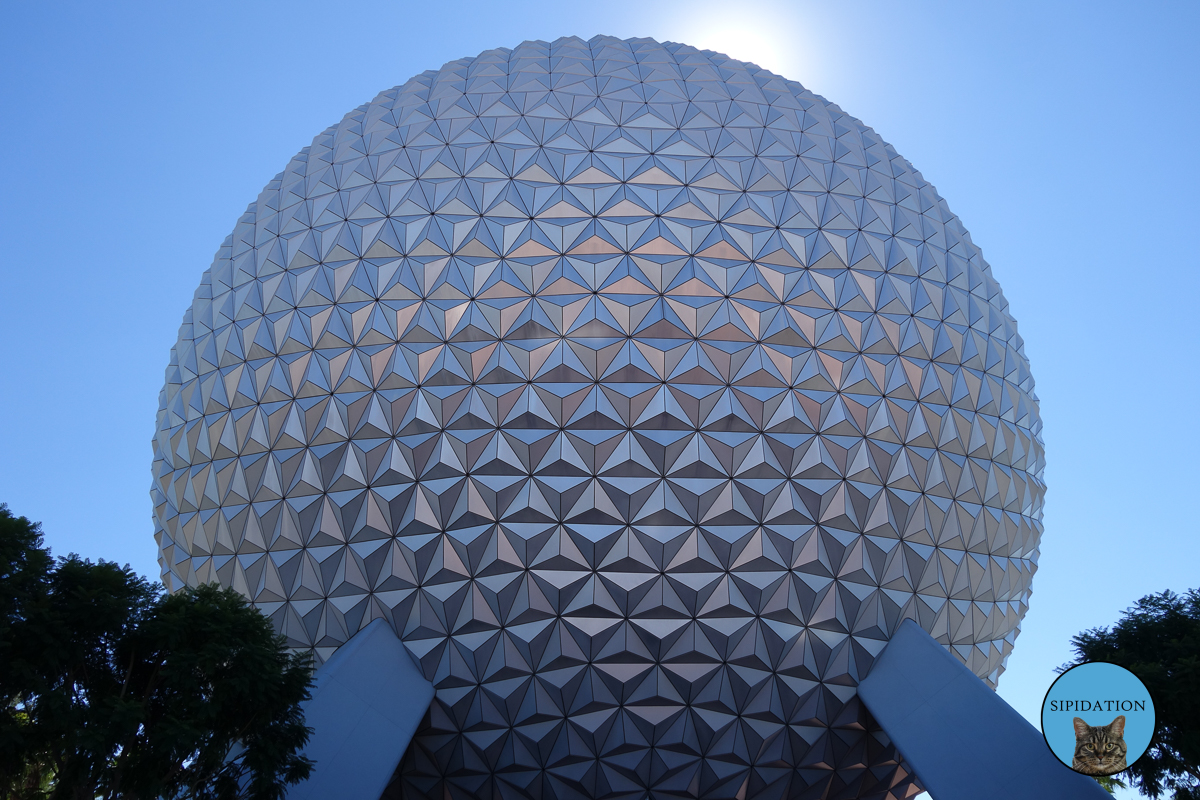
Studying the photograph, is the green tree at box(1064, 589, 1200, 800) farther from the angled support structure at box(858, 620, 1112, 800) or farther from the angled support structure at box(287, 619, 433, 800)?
the angled support structure at box(287, 619, 433, 800)

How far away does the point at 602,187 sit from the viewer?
19.1 m

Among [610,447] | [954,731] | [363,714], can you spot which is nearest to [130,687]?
[363,714]

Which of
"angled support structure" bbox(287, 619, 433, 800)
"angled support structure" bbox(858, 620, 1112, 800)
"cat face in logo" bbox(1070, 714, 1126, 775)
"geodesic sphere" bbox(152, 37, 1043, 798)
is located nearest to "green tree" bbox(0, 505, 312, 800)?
"angled support structure" bbox(287, 619, 433, 800)

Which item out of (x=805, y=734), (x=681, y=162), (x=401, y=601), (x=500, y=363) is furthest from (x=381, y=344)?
(x=805, y=734)

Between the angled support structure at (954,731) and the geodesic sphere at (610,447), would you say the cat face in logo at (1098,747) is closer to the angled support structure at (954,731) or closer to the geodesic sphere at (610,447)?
the angled support structure at (954,731)

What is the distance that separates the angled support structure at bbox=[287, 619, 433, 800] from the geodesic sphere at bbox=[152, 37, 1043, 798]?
1.69ft

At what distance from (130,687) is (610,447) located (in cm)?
864

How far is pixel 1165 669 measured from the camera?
1423cm

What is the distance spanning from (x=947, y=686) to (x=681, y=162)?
38.8 ft

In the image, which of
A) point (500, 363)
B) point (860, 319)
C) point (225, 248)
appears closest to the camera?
point (500, 363)

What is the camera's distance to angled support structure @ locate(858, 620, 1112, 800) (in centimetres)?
1442

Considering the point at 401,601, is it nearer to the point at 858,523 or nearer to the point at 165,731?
the point at 165,731

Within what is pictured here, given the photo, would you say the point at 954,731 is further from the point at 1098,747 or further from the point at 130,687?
the point at 130,687

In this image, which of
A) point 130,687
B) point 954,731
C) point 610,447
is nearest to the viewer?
point 130,687
